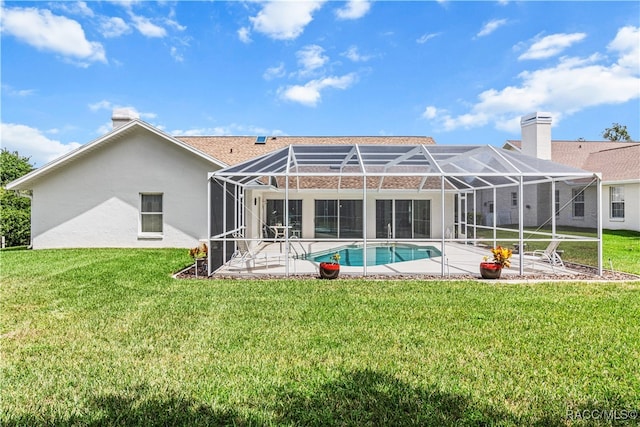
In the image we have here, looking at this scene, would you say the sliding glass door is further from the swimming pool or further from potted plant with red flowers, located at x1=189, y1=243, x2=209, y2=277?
potted plant with red flowers, located at x1=189, y1=243, x2=209, y2=277

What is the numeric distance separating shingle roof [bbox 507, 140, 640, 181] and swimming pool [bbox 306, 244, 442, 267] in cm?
1491

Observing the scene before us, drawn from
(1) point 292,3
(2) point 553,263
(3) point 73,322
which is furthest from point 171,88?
(2) point 553,263

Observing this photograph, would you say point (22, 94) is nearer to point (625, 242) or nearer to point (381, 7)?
point (381, 7)

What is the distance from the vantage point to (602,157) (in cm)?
2475

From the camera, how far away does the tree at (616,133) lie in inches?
2024

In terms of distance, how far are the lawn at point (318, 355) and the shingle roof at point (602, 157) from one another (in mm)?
18344

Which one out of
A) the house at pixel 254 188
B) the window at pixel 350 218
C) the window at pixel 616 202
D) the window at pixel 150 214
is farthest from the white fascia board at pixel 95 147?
the window at pixel 616 202

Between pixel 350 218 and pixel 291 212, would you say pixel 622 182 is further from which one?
pixel 291 212

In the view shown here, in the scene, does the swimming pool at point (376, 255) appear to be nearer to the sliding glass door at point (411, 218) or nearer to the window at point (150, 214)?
the sliding glass door at point (411, 218)

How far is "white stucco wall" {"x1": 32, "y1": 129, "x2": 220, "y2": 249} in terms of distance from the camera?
15383 millimetres

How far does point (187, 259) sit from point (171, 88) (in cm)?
992

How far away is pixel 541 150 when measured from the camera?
21266mm

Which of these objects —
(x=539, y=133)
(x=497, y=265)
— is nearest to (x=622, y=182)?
(x=539, y=133)

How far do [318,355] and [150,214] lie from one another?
535 inches
